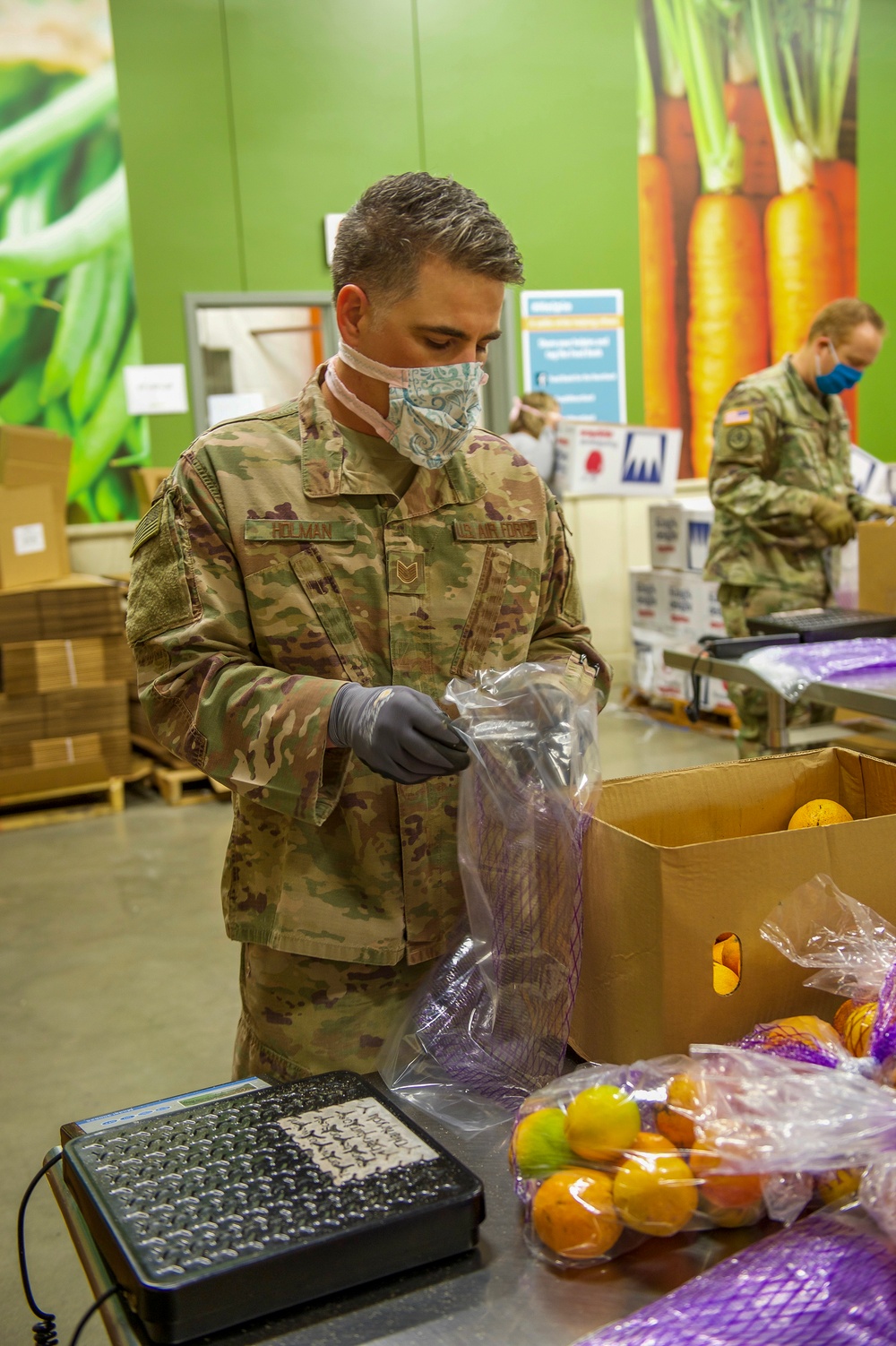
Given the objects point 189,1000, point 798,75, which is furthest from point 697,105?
point 189,1000

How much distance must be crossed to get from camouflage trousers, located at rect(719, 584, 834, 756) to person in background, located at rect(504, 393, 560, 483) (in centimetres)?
226

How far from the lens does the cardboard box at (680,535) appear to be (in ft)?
19.5

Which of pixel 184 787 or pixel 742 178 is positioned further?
pixel 742 178

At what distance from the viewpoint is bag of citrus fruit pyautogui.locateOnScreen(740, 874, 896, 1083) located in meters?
0.90

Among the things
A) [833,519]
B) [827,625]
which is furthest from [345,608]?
[833,519]

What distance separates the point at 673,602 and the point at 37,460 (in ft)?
10.5

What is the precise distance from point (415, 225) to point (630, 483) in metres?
5.74

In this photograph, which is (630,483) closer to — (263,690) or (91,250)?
(91,250)

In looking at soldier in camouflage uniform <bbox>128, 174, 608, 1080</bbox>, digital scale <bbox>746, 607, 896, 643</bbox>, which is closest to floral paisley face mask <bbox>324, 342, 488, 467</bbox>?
soldier in camouflage uniform <bbox>128, 174, 608, 1080</bbox>

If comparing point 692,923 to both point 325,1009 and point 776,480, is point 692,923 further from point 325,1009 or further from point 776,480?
point 776,480

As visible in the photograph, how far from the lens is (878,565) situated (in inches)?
124

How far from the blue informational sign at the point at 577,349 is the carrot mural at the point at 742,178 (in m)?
0.25

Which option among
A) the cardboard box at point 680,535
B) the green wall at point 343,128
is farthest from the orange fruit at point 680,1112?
the green wall at point 343,128

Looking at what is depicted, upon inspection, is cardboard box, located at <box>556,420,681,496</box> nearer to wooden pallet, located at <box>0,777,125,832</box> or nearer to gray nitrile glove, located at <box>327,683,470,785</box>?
wooden pallet, located at <box>0,777,125,832</box>
